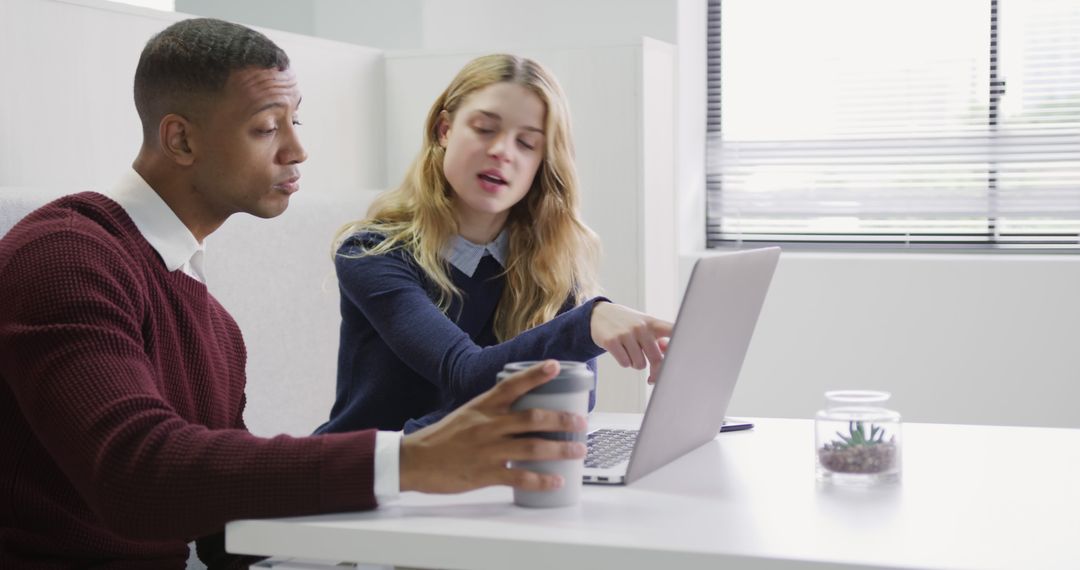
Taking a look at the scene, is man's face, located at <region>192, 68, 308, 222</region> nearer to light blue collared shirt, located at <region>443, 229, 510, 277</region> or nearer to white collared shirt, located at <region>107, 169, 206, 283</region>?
white collared shirt, located at <region>107, 169, 206, 283</region>

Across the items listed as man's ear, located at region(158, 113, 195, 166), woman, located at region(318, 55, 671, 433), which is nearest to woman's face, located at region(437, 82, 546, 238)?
woman, located at region(318, 55, 671, 433)

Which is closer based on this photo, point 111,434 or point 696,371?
point 111,434

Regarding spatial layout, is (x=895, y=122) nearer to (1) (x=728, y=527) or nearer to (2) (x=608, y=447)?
(2) (x=608, y=447)

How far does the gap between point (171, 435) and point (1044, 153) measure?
3221 millimetres

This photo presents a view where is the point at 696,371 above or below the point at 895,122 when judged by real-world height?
below

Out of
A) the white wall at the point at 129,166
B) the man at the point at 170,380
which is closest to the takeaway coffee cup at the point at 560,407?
the man at the point at 170,380

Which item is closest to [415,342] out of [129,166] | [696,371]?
[696,371]

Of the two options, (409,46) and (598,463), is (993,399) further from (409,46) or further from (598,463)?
(598,463)

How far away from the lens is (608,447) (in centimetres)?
133

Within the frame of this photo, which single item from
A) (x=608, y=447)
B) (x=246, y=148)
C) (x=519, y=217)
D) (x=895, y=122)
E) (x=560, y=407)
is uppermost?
(x=895, y=122)

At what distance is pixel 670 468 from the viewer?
4.08 feet

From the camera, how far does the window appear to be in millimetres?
3604

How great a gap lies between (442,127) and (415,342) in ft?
1.59

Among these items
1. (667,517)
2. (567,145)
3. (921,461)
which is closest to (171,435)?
(667,517)
